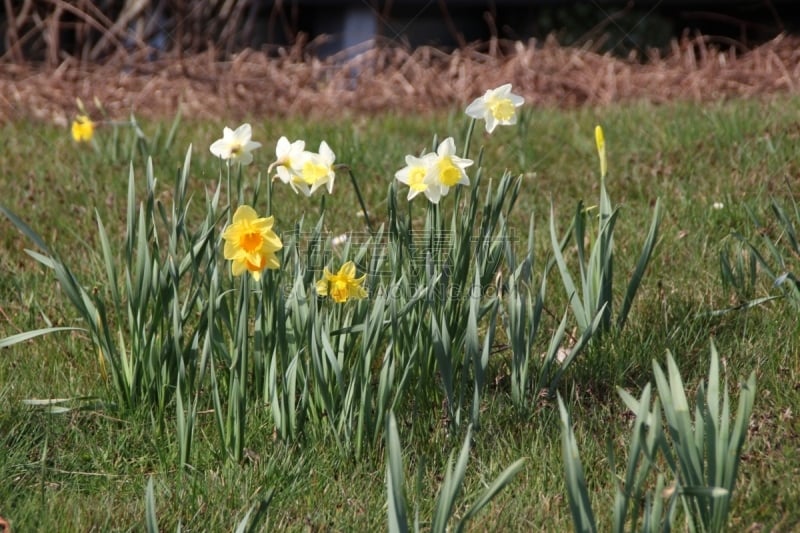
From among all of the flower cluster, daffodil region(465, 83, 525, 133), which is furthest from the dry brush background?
the flower cluster

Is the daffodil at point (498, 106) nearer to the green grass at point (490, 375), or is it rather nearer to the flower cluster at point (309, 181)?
the flower cluster at point (309, 181)

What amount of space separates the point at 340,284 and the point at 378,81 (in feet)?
13.8

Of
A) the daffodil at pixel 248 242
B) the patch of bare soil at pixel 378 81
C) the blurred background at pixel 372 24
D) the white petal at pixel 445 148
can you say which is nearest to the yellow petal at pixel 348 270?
the daffodil at pixel 248 242

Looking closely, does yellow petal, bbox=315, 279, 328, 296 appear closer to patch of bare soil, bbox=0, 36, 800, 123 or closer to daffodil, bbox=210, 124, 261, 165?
daffodil, bbox=210, 124, 261, 165

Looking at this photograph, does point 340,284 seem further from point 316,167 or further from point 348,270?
point 316,167

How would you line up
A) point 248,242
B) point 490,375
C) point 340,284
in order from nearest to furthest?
point 248,242 → point 340,284 → point 490,375

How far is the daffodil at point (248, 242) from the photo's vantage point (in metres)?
1.99

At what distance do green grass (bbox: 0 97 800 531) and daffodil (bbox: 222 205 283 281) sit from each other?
0.42 metres

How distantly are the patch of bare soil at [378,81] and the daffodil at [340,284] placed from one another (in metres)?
3.45

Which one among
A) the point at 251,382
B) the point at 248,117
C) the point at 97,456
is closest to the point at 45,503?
the point at 97,456

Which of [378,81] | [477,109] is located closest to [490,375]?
[477,109]

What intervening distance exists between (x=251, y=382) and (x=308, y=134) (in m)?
2.38

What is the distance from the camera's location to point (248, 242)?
6.56ft

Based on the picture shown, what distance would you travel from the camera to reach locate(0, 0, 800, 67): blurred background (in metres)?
7.15
